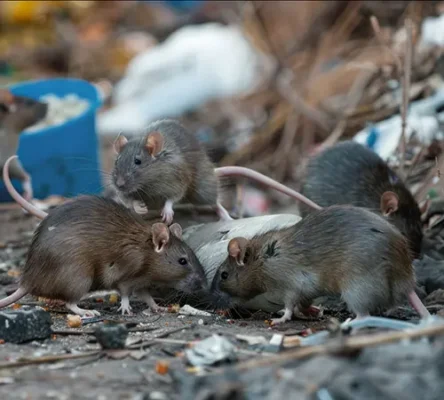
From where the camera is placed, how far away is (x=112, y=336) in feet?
13.6

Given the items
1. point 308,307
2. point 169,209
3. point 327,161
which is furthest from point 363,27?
point 308,307

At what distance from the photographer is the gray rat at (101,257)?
4.95 m

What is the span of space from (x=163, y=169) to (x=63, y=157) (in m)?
3.26

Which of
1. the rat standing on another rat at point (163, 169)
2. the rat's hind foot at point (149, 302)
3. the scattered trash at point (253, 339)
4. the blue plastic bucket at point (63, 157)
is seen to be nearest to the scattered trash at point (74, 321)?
the rat's hind foot at point (149, 302)

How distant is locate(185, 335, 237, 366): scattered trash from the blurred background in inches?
106

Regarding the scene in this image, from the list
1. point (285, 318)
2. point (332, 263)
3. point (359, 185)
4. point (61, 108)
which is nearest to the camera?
point (332, 263)

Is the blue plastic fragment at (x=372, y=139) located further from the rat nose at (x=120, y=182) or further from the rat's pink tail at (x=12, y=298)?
the rat's pink tail at (x=12, y=298)

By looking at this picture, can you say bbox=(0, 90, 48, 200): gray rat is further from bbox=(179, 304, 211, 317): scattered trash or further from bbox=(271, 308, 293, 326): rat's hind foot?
bbox=(271, 308, 293, 326): rat's hind foot

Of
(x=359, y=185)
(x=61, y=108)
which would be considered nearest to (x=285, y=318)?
(x=359, y=185)

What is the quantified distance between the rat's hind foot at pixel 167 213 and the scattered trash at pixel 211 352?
1.68m

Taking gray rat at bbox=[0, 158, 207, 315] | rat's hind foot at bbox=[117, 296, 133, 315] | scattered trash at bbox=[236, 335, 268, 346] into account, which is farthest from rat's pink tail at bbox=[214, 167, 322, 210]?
scattered trash at bbox=[236, 335, 268, 346]

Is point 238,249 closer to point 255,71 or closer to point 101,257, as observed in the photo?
point 101,257

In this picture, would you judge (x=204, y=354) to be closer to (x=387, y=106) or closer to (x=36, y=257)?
(x=36, y=257)

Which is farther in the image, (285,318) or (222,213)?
(222,213)
